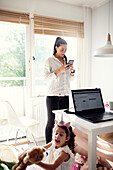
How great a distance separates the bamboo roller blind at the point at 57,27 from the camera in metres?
2.59

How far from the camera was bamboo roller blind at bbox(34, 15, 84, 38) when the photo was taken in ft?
8.48

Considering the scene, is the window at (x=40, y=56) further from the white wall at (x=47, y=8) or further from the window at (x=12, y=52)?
the white wall at (x=47, y=8)

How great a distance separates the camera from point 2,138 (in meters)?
2.76

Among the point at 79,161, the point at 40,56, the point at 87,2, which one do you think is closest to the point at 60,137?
the point at 79,161

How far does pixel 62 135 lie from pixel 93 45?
2.20m

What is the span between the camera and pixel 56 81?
204 centimetres

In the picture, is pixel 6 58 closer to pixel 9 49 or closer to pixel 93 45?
pixel 9 49

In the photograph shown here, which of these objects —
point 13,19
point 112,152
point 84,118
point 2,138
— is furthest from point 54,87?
point 2,138

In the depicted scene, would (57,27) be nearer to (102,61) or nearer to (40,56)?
(40,56)

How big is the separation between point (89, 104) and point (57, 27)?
1.71m

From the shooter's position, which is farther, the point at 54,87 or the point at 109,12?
the point at 109,12

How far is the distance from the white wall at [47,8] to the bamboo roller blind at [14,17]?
77mm

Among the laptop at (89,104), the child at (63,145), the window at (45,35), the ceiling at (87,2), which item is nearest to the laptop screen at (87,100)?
the laptop at (89,104)

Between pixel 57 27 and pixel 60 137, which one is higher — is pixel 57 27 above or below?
above
